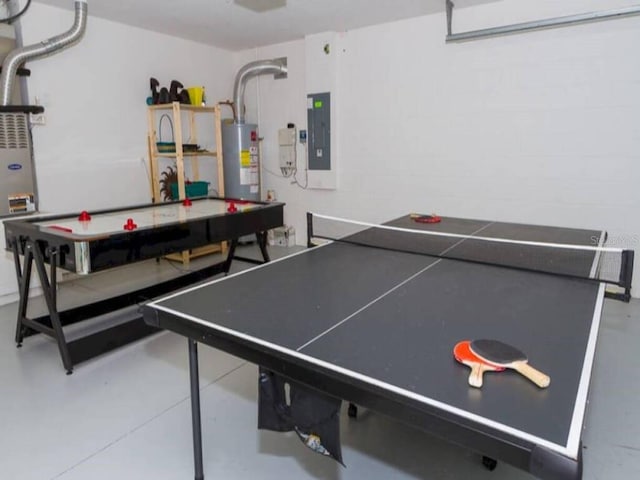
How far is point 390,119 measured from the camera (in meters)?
4.85

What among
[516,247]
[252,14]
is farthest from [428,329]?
[252,14]

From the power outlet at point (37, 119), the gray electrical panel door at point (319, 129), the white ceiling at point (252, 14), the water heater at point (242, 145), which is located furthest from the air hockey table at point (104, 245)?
the white ceiling at point (252, 14)

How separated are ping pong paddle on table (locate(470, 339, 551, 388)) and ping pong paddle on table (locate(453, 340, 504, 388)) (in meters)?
0.01

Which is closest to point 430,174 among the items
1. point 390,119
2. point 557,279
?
point 390,119

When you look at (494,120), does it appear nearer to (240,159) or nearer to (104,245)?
(240,159)

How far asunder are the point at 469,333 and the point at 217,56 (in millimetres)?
5489

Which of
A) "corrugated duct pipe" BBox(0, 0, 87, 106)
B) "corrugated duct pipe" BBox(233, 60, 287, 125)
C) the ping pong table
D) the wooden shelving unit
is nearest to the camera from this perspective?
the ping pong table

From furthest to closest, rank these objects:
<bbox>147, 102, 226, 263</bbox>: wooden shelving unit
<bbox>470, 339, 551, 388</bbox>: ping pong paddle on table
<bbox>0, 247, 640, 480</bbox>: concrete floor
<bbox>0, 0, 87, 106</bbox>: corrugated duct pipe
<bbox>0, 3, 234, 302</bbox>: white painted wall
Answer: <bbox>147, 102, 226, 263</bbox>: wooden shelving unit < <bbox>0, 3, 234, 302</bbox>: white painted wall < <bbox>0, 0, 87, 106</bbox>: corrugated duct pipe < <bbox>0, 247, 640, 480</bbox>: concrete floor < <bbox>470, 339, 551, 388</bbox>: ping pong paddle on table

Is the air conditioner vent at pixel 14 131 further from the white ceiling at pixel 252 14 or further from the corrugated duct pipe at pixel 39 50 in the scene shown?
the white ceiling at pixel 252 14

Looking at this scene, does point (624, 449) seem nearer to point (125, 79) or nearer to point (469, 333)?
point (469, 333)

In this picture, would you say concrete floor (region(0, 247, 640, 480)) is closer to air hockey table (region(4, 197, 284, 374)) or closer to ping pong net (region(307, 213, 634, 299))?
air hockey table (region(4, 197, 284, 374))

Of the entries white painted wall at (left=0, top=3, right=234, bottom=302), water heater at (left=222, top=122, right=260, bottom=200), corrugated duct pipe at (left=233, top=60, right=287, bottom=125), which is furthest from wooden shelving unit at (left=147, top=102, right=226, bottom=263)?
corrugated duct pipe at (left=233, top=60, right=287, bottom=125)

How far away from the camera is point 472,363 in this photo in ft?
3.67

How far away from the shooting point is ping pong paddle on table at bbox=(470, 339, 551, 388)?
41.4 inches
